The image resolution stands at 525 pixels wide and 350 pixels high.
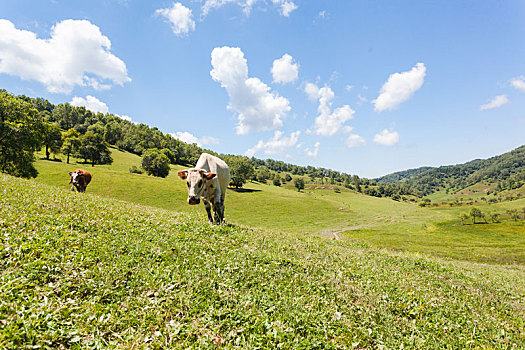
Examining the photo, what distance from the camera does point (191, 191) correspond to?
10.9 metres

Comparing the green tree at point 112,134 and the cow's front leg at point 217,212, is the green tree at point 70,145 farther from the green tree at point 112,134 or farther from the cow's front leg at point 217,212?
the cow's front leg at point 217,212

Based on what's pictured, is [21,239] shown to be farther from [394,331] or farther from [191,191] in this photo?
[394,331]

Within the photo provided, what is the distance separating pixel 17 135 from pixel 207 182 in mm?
41317

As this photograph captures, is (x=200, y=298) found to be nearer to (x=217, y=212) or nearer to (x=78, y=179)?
(x=217, y=212)

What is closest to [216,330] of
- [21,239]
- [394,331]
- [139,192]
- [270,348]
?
[270,348]

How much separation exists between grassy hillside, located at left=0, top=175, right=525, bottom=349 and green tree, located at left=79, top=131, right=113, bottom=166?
101 meters

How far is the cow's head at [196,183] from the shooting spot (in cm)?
1090

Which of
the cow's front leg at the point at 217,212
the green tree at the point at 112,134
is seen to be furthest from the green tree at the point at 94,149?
the cow's front leg at the point at 217,212

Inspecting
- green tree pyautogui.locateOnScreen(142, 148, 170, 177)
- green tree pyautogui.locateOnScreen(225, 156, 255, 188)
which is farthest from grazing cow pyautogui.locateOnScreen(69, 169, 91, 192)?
green tree pyautogui.locateOnScreen(142, 148, 170, 177)

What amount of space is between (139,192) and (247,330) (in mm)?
66329

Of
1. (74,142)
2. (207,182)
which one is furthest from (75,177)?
(74,142)

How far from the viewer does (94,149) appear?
9075cm

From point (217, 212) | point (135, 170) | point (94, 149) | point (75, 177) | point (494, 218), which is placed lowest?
point (494, 218)

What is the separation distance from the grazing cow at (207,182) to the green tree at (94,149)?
100 metres
